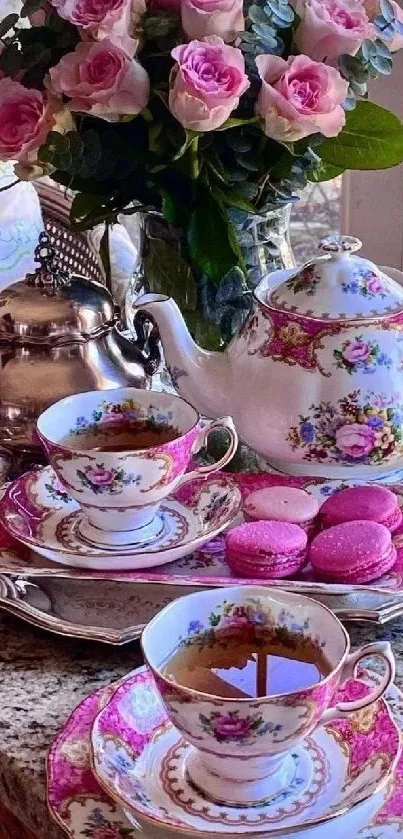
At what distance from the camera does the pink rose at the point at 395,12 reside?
1.09m

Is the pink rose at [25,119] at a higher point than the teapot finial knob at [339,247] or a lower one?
higher

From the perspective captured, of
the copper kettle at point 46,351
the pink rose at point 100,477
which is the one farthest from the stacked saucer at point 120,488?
the copper kettle at point 46,351

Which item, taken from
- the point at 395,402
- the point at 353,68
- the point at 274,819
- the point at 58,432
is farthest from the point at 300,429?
the point at 274,819

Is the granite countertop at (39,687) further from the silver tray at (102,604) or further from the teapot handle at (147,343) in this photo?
the teapot handle at (147,343)

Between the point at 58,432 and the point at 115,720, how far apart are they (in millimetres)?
304

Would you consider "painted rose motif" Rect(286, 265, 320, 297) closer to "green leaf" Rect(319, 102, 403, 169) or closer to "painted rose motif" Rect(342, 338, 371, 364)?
"painted rose motif" Rect(342, 338, 371, 364)

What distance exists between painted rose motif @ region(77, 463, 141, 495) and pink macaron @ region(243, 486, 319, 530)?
0.11 meters

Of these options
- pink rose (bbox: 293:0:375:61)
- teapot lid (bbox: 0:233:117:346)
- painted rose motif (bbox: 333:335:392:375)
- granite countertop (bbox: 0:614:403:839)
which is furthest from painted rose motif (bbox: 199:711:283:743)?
pink rose (bbox: 293:0:375:61)

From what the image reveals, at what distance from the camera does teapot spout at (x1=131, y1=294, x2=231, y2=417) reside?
42.9 inches

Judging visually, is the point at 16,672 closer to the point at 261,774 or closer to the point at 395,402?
the point at 261,774

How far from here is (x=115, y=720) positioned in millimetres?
733

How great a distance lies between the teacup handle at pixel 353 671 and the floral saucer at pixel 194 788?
0.03 metres

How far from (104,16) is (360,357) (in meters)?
0.36

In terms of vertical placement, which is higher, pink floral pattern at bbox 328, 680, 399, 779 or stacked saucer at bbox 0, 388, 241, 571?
pink floral pattern at bbox 328, 680, 399, 779
